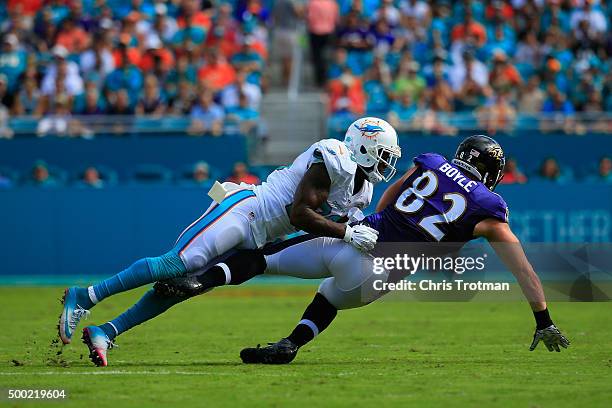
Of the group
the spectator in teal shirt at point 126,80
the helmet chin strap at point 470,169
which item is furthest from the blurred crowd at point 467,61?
the helmet chin strap at point 470,169

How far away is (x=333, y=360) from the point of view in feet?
26.8

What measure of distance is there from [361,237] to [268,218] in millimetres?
711

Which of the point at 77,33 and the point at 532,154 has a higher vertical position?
the point at 77,33

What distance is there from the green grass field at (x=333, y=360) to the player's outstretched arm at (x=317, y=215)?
89 cm

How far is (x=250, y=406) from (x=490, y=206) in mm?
2524

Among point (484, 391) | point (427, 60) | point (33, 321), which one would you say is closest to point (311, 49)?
point (427, 60)

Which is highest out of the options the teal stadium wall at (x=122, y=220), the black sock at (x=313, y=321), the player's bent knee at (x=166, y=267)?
the player's bent knee at (x=166, y=267)

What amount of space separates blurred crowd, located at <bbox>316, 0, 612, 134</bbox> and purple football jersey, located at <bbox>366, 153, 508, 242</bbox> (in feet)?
27.5

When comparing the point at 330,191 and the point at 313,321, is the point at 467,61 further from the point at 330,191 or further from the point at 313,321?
the point at 313,321

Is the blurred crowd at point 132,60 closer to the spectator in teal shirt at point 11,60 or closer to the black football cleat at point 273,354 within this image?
the spectator in teal shirt at point 11,60

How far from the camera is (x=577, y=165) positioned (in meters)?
16.8

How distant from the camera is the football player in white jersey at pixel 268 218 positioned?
758 cm

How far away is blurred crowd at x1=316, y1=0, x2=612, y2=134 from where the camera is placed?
55.7 feet

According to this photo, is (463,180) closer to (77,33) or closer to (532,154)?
(532,154)
